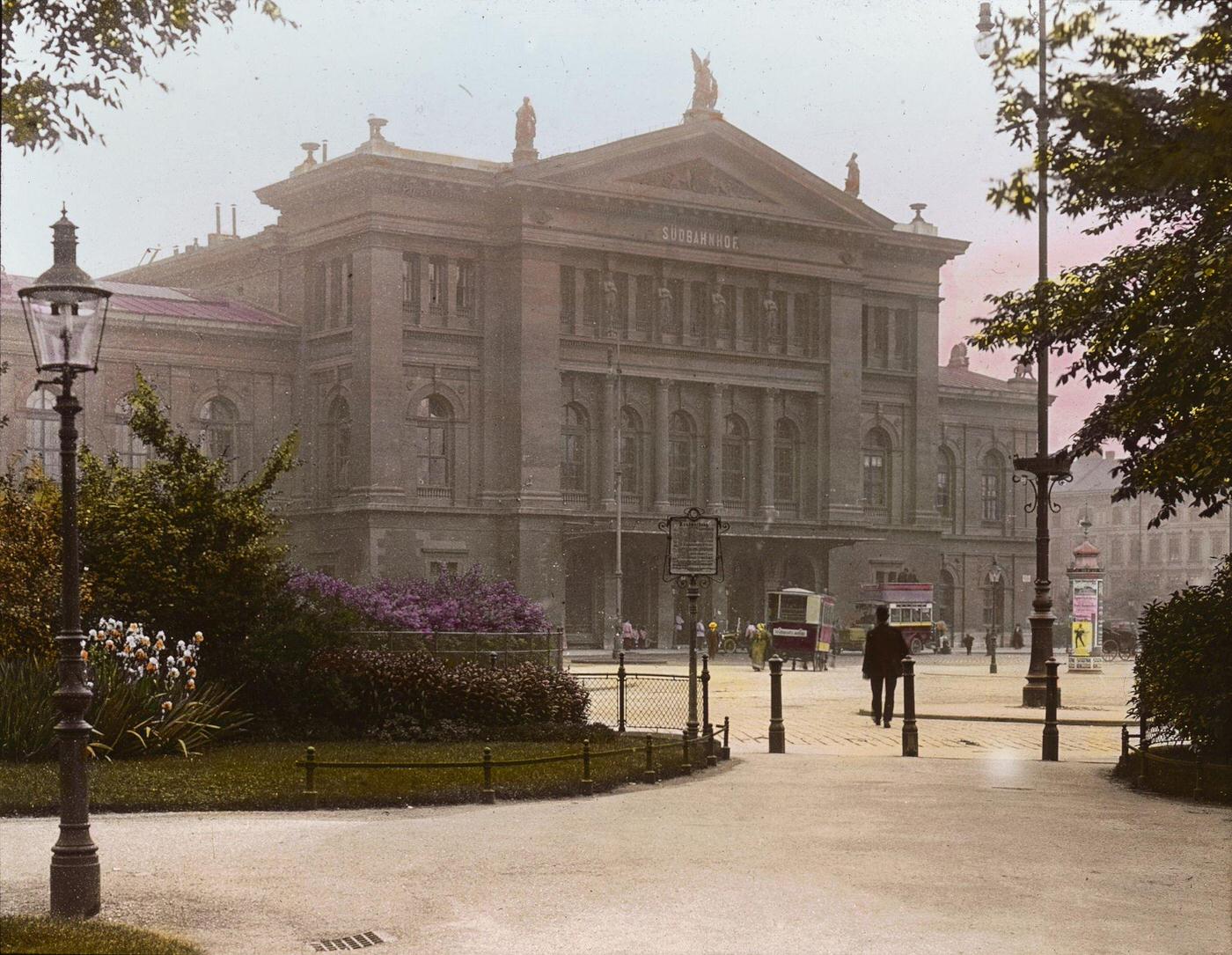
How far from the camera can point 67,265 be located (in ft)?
41.7

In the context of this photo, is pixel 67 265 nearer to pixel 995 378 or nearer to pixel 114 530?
pixel 114 530

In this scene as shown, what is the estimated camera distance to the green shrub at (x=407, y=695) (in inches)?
896

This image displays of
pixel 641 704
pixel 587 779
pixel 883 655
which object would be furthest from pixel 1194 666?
pixel 641 704

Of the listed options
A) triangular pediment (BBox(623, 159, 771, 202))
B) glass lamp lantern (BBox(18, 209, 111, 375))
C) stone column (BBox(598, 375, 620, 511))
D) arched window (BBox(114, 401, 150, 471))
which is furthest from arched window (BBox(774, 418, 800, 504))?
glass lamp lantern (BBox(18, 209, 111, 375))

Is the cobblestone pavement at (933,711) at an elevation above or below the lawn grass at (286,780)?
below

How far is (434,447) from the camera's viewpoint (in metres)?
66.4

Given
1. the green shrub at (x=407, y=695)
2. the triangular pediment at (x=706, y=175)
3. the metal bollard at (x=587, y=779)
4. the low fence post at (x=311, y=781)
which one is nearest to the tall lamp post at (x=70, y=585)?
the low fence post at (x=311, y=781)

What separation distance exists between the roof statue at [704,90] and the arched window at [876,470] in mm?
16275

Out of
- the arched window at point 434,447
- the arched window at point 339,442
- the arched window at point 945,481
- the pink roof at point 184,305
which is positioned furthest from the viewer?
the arched window at point 945,481

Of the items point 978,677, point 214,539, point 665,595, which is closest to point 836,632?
point 665,595

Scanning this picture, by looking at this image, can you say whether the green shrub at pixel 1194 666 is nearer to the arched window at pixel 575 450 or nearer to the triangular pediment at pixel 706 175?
the triangular pediment at pixel 706 175

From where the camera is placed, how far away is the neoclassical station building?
213 ft

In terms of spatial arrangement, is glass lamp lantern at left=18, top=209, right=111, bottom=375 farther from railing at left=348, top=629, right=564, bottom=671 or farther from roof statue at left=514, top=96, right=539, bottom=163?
roof statue at left=514, top=96, right=539, bottom=163

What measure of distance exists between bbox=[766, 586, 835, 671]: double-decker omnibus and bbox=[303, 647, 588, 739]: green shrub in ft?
96.2
